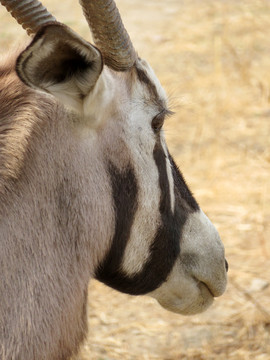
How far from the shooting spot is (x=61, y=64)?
2496mm

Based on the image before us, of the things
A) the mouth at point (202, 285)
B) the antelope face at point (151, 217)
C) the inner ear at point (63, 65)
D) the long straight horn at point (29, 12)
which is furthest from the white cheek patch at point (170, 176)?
the long straight horn at point (29, 12)

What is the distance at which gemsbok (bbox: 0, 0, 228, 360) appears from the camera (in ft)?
8.02

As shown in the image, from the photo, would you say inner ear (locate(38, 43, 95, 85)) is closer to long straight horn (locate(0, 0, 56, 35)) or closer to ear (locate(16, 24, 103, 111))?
ear (locate(16, 24, 103, 111))

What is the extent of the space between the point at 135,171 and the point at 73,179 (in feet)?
0.99

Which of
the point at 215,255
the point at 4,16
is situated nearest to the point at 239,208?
the point at 215,255

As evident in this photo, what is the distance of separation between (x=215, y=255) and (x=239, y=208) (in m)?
2.99

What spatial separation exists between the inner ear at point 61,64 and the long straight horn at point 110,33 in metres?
0.26

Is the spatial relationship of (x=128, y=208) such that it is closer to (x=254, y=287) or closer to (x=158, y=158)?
(x=158, y=158)

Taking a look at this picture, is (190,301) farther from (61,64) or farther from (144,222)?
(61,64)

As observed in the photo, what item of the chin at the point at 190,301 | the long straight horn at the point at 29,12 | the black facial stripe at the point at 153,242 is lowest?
the chin at the point at 190,301

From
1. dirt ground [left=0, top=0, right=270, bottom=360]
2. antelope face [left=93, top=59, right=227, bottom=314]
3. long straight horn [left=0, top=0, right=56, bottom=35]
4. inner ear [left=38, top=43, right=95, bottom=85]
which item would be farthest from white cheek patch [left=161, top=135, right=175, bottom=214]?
long straight horn [left=0, top=0, right=56, bottom=35]

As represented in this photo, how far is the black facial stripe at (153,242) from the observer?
9.09 ft

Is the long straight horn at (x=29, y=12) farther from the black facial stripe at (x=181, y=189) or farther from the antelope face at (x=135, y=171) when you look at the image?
the black facial stripe at (x=181, y=189)

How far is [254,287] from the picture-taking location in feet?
16.6
